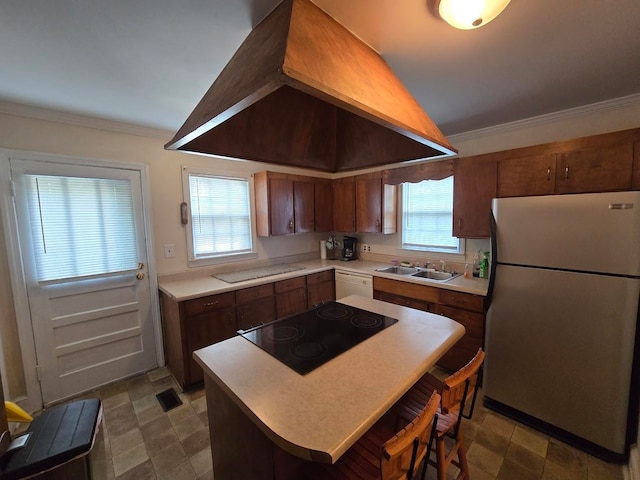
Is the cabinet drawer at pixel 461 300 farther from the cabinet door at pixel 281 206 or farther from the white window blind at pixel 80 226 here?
the white window blind at pixel 80 226

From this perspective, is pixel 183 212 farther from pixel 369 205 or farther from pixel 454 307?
pixel 454 307

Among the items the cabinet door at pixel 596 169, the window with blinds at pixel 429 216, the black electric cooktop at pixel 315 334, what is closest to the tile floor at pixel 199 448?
the black electric cooktop at pixel 315 334

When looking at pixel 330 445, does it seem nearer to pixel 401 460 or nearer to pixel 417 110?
pixel 401 460

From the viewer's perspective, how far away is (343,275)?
11.0 feet

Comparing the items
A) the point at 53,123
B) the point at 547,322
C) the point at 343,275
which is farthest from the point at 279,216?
the point at 547,322

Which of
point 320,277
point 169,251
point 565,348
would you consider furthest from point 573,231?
point 169,251

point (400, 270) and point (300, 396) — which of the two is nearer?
point (300, 396)

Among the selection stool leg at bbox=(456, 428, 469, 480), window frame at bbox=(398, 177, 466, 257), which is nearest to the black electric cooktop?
stool leg at bbox=(456, 428, 469, 480)

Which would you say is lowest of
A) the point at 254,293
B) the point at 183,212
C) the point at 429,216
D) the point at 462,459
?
the point at 462,459

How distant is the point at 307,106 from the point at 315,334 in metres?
1.25

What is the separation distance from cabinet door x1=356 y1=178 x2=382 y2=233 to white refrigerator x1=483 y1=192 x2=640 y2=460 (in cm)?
146

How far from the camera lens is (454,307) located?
2.37m

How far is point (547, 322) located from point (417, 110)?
67.3 inches

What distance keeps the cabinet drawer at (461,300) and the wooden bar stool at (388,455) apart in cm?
150
